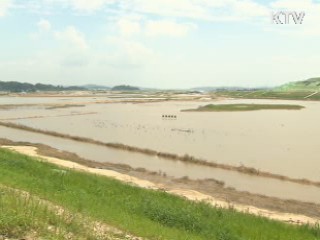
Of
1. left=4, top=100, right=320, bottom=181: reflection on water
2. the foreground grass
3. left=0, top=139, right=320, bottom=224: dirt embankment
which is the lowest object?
left=4, top=100, right=320, bottom=181: reflection on water

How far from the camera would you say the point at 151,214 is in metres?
Answer: 11.9

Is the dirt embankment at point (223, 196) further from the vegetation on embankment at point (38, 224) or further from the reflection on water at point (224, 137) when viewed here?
the vegetation on embankment at point (38, 224)

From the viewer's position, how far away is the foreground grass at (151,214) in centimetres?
1017

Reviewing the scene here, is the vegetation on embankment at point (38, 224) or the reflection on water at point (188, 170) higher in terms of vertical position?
the vegetation on embankment at point (38, 224)

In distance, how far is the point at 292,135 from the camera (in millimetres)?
38812

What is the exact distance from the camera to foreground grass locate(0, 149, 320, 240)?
10172 millimetres

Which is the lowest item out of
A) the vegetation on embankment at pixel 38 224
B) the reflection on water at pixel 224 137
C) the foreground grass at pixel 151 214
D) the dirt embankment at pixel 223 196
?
the reflection on water at pixel 224 137

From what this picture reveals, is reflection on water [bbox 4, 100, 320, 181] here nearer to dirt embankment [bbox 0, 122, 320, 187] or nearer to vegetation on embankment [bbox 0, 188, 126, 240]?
dirt embankment [bbox 0, 122, 320, 187]

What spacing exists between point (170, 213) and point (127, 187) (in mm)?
4468

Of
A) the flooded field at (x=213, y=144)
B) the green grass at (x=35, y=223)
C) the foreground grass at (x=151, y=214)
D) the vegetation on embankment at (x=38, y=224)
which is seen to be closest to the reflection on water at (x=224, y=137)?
the flooded field at (x=213, y=144)

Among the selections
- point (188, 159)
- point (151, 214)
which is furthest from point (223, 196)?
point (188, 159)

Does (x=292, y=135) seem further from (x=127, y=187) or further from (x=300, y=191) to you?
(x=127, y=187)

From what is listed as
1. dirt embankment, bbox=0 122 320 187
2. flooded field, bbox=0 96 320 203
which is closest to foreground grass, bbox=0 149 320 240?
flooded field, bbox=0 96 320 203

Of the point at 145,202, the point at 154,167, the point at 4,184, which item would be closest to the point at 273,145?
the point at 154,167
